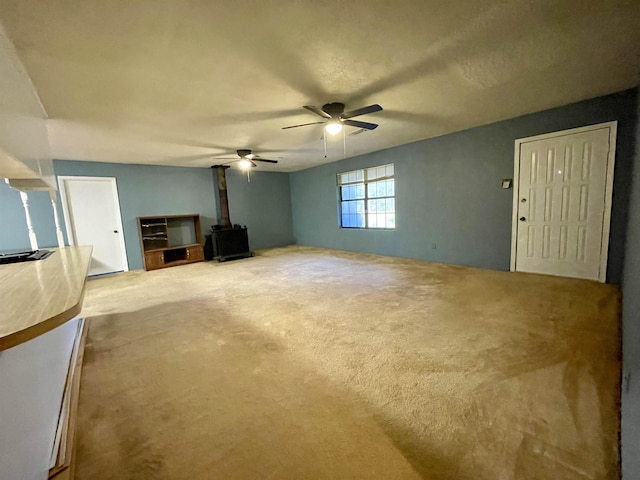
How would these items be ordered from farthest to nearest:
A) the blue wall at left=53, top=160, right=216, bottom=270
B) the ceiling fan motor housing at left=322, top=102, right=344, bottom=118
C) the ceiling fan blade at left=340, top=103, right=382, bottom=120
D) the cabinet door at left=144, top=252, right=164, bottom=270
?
the cabinet door at left=144, top=252, right=164, bottom=270 → the blue wall at left=53, top=160, right=216, bottom=270 → the ceiling fan motor housing at left=322, top=102, right=344, bottom=118 → the ceiling fan blade at left=340, top=103, right=382, bottom=120

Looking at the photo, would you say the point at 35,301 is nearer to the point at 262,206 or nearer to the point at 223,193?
the point at 223,193

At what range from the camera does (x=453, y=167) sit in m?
4.74

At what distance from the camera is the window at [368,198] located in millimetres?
5922

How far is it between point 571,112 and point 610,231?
158 cm

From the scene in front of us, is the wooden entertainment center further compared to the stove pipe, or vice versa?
the stove pipe

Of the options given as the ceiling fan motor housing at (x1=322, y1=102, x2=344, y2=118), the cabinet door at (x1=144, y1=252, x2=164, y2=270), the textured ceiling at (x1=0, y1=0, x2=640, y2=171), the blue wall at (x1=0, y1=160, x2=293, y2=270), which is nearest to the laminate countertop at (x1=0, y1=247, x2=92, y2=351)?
the textured ceiling at (x1=0, y1=0, x2=640, y2=171)

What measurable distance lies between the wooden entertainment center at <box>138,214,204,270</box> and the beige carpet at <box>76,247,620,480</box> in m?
2.67

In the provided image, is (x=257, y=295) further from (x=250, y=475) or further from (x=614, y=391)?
(x=614, y=391)

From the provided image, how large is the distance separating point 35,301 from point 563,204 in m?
5.12

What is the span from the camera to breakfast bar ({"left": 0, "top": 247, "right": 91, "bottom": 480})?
2.48ft

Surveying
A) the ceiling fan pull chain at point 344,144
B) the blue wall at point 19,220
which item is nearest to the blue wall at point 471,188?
the ceiling fan pull chain at point 344,144

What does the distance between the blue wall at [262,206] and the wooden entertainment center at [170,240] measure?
1110 mm

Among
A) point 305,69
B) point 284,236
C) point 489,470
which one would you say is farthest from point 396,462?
point 284,236

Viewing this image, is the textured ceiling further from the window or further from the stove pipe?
the stove pipe
